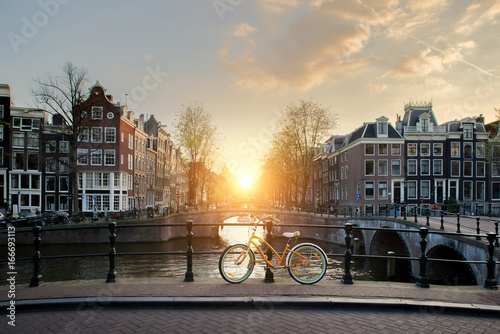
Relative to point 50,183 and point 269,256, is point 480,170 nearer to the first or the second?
point 269,256

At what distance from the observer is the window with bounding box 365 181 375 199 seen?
4838cm

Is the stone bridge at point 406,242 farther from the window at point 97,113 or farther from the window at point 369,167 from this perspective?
the window at point 97,113

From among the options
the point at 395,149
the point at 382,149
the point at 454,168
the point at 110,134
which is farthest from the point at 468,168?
the point at 110,134

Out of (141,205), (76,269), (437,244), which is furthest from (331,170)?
(76,269)

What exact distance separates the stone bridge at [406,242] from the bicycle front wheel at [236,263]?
1.47m

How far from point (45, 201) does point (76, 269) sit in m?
27.6

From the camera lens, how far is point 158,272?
21219 millimetres

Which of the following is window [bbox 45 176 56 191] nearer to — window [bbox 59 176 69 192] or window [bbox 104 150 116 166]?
window [bbox 59 176 69 192]

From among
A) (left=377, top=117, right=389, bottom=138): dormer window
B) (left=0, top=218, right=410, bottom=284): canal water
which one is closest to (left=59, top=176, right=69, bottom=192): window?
(left=0, top=218, right=410, bottom=284): canal water

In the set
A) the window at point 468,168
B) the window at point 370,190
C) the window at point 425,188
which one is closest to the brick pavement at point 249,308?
the window at point 370,190

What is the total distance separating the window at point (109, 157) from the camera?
4424 centimetres

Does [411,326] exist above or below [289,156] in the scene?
below

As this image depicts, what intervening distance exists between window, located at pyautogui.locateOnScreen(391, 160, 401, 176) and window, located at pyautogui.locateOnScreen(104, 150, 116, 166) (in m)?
36.1

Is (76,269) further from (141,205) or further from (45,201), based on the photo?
(141,205)
